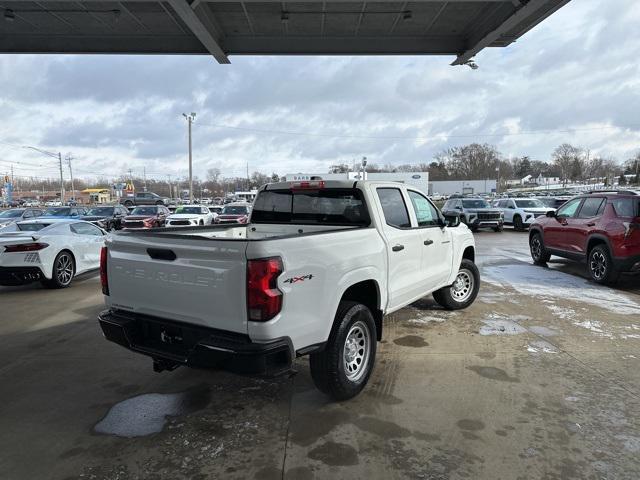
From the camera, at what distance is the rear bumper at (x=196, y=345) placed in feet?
10.3

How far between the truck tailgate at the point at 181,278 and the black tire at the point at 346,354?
35.6 inches

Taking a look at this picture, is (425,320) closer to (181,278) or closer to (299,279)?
(299,279)

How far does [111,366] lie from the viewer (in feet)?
16.4

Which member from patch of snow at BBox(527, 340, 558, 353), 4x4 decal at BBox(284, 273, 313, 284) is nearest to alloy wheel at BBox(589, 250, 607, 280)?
patch of snow at BBox(527, 340, 558, 353)

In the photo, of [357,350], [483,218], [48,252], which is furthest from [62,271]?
[483,218]

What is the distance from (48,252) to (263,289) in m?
7.87

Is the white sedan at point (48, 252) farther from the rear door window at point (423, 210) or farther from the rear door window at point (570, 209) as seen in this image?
the rear door window at point (570, 209)

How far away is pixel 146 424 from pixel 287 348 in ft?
4.87

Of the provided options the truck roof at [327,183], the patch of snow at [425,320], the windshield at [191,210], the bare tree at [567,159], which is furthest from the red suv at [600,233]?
the bare tree at [567,159]

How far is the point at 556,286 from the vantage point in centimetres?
896

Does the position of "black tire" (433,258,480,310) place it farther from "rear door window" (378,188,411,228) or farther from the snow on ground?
"rear door window" (378,188,411,228)

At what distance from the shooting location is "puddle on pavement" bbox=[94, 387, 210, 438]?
11.9 feet

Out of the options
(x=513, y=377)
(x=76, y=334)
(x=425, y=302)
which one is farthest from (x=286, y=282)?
(x=425, y=302)

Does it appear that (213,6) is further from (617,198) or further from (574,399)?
(617,198)
